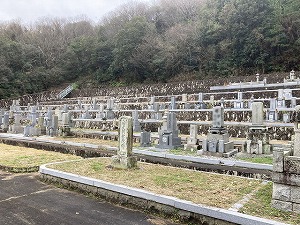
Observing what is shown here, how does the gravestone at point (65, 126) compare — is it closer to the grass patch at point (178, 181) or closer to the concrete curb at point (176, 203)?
the grass patch at point (178, 181)

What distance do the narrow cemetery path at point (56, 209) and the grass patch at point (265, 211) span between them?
4.98 feet

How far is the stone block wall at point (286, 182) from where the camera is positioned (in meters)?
5.02

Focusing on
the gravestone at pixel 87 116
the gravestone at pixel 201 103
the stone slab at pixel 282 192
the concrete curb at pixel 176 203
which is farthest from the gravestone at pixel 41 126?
the stone slab at pixel 282 192

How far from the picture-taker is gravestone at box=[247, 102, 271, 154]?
429 inches

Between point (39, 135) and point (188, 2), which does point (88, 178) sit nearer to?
point (39, 135)

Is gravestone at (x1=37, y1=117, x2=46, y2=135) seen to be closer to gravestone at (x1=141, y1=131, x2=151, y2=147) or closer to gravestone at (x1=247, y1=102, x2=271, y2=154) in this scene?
gravestone at (x1=141, y1=131, x2=151, y2=147)

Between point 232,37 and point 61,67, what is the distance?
31.0 meters

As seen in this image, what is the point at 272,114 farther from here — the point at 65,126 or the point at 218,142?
the point at 65,126

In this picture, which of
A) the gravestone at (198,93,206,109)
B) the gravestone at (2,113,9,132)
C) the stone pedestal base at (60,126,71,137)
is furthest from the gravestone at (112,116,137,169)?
the gravestone at (2,113,9,132)

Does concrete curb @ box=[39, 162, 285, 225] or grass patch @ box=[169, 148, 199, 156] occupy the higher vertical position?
grass patch @ box=[169, 148, 199, 156]

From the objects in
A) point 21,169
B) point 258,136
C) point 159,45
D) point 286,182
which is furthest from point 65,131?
point 159,45

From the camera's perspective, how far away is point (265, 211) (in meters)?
5.04

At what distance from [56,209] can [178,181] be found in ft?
9.62

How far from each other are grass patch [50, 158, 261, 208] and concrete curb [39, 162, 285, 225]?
1.00ft
